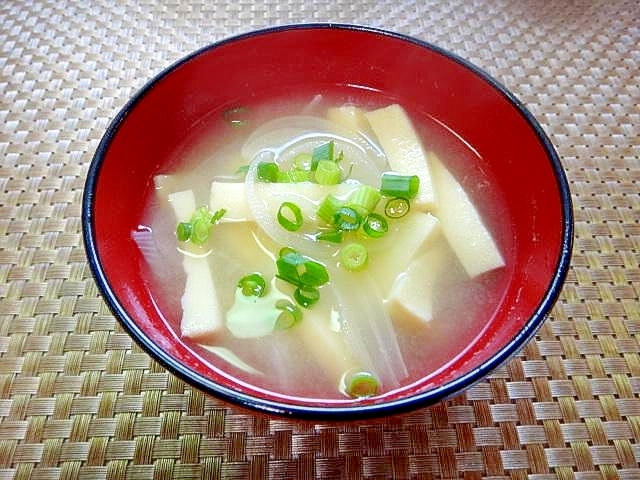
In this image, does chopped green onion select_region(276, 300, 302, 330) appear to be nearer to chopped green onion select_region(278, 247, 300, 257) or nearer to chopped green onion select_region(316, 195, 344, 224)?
chopped green onion select_region(278, 247, 300, 257)

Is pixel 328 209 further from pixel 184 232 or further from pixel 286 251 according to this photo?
pixel 184 232

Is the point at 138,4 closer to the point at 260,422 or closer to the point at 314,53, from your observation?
the point at 314,53

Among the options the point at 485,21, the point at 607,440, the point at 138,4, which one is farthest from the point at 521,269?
the point at 138,4

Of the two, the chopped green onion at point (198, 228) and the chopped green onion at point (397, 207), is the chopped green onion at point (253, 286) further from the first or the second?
the chopped green onion at point (397, 207)

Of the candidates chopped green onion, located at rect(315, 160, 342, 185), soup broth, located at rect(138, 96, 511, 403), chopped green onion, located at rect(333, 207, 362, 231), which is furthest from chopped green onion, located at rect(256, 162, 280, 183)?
chopped green onion, located at rect(333, 207, 362, 231)

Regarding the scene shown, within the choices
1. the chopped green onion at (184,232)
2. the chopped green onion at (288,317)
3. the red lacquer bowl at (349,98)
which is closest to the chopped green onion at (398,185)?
the red lacquer bowl at (349,98)

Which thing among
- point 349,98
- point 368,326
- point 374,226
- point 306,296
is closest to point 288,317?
point 306,296
